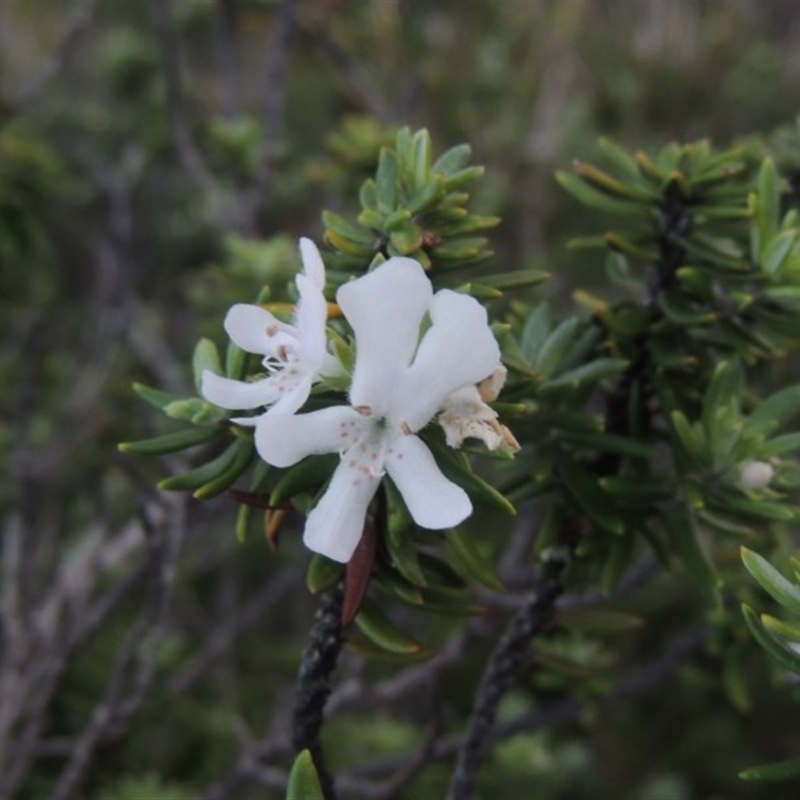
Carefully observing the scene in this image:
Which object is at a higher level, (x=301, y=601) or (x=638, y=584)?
(x=638, y=584)

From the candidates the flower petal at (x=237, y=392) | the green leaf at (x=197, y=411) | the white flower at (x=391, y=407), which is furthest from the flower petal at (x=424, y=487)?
the green leaf at (x=197, y=411)

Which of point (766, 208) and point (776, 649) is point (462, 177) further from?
point (776, 649)

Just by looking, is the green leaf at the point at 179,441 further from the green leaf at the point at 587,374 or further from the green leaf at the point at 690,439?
the green leaf at the point at 690,439

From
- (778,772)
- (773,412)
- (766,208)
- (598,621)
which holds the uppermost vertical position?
(766,208)

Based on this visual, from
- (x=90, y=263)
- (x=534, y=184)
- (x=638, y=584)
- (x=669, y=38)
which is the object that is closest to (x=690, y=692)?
(x=638, y=584)

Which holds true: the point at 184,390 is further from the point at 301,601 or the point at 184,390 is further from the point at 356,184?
the point at 301,601

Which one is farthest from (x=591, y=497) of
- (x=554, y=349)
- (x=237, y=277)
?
(x=237, y=277)
